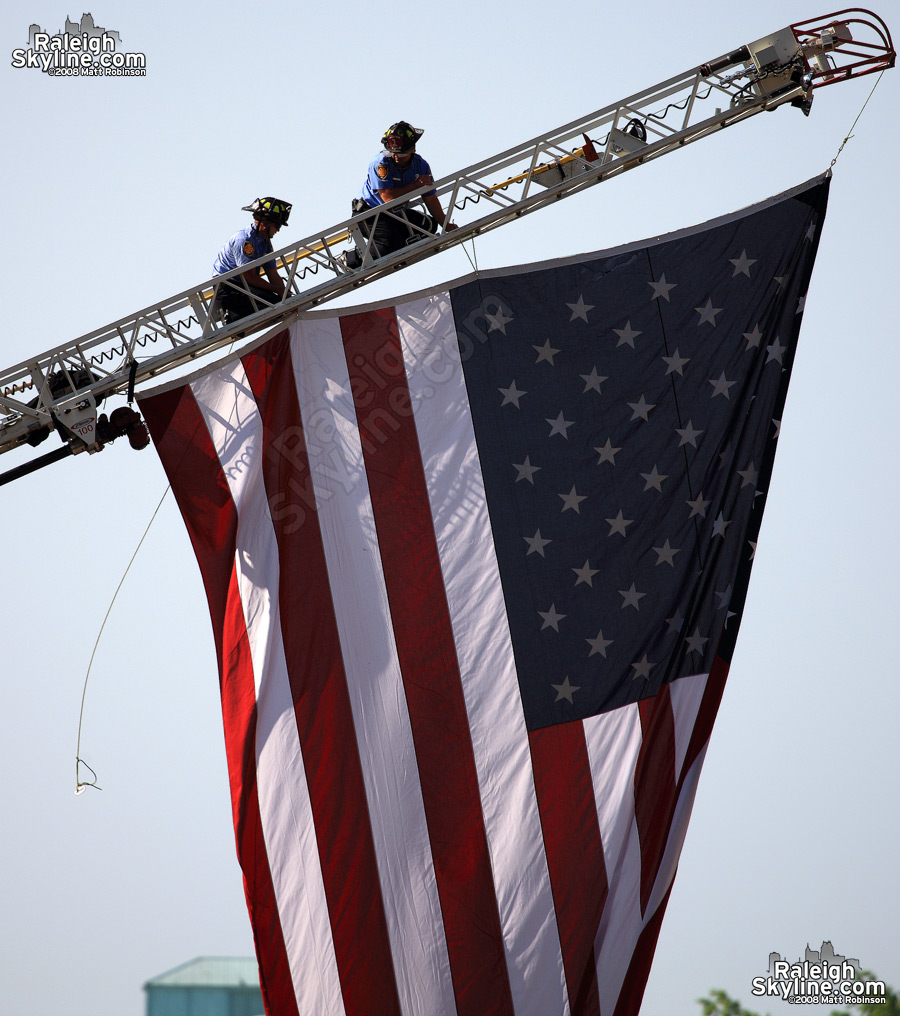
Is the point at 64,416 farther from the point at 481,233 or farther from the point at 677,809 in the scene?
the point at 677,809

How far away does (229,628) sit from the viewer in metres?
9.77

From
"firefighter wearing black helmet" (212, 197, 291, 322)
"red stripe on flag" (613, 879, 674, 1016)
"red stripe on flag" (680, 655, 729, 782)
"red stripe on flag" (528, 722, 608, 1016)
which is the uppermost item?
"firefighter wearing black helmet" (212, 197, 291, 322)

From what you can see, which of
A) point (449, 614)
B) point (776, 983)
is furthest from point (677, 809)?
point (776, 983)

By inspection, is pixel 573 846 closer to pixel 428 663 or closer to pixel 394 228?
pixel 428 663

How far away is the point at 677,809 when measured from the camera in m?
9.49

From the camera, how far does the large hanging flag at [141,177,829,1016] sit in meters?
9.19

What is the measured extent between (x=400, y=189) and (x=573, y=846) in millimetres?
5488

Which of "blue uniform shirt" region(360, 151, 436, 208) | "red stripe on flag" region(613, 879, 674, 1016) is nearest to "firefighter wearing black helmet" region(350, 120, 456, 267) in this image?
"blue uniform shirt" region(360, 151, 436, 208)

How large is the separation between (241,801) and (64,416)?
334 centimetres

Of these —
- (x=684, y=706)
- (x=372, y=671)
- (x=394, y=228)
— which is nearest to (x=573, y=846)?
(x=684, y=706)

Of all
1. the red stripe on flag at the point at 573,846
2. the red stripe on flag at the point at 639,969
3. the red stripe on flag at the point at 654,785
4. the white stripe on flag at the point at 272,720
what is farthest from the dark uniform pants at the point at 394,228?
the red stripe on flag at the point at 639,969

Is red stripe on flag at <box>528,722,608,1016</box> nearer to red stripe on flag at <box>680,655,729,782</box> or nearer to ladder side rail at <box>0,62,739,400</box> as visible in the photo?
red stripe on flag at <box>680,655,729,782</box>

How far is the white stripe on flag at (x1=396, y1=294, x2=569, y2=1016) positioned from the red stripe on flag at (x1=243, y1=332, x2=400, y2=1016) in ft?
3.11

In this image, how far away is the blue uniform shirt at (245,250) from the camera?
10094mm
